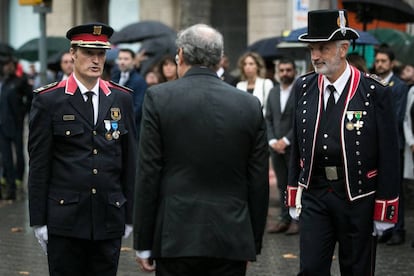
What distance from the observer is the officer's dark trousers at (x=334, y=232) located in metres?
6.68

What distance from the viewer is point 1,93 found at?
1598 centimetres

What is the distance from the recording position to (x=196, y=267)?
5.36m

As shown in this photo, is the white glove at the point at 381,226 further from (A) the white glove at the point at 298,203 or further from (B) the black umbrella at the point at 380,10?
(B) the black umbrella at the point at 380,10

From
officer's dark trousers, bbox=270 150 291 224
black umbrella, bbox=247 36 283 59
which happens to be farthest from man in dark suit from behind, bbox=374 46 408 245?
black umbrella, bbox=247 36 283 59

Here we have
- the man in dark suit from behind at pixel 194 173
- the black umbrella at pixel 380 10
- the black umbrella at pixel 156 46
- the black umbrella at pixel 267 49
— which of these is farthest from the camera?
the black umbrella at pixel 156 46

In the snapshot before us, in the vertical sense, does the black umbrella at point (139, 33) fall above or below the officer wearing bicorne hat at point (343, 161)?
below

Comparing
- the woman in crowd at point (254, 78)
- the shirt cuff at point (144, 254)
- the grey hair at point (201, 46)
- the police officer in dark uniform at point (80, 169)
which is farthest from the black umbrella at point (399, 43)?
the shirt cuff at point (144, 254)

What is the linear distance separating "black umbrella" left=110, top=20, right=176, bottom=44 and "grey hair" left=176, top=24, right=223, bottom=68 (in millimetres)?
14272

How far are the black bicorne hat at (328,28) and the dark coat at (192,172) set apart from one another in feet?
5.18

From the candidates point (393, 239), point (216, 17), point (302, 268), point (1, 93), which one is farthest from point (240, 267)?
point (216, 17)

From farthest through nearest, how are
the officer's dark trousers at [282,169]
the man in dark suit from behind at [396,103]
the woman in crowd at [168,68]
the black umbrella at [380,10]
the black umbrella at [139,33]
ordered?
the black umbrella at [139,33], the black umbrella at [380,10], the woman in crowd at [168,68], the officer's dark trousers at [282,169], the man in dark suit from behind at [396,103]

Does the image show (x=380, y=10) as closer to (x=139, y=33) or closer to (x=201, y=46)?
(x=139, y=33)

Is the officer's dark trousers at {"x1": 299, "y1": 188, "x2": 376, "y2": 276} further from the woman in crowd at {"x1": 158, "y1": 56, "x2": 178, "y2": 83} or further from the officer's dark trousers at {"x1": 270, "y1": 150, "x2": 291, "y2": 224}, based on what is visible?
the woman in crowd at {"x1": 158, "y1": 56, "x2": 178, "y2": 83}

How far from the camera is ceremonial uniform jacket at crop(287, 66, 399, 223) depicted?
666cm
